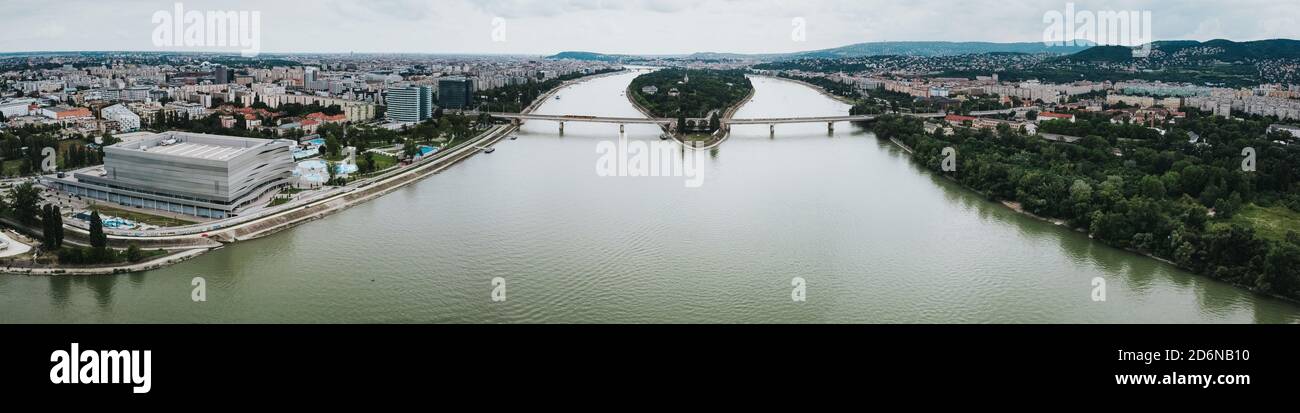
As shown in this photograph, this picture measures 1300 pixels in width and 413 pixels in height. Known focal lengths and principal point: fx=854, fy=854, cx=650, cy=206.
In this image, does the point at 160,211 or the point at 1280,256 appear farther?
the point at 160,211

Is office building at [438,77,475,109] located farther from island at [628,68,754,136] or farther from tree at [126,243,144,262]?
tree at [126,243,144,262]

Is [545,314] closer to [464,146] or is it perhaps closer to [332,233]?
[332,233]

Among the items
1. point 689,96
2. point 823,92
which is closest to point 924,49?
point 823,92

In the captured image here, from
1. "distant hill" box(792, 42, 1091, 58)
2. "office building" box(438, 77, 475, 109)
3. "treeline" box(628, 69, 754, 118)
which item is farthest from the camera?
"distant hill" box(792, 42, 1091, 58)

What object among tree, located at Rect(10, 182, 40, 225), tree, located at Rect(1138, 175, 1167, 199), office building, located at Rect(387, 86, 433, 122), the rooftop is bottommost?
tree, located at Rect(10, 182, 40, 225)

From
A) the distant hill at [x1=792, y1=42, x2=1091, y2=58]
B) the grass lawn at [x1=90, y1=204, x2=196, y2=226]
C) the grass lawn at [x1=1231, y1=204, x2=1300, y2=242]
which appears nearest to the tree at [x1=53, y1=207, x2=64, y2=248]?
the grass lawn at [x1=90, y1=204, x2=196, y2=226]

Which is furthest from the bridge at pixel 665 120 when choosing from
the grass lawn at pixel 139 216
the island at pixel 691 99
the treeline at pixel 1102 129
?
the grass lawn at pixel 139 216

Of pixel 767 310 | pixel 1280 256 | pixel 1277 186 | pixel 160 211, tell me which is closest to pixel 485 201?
pixel 160 211
